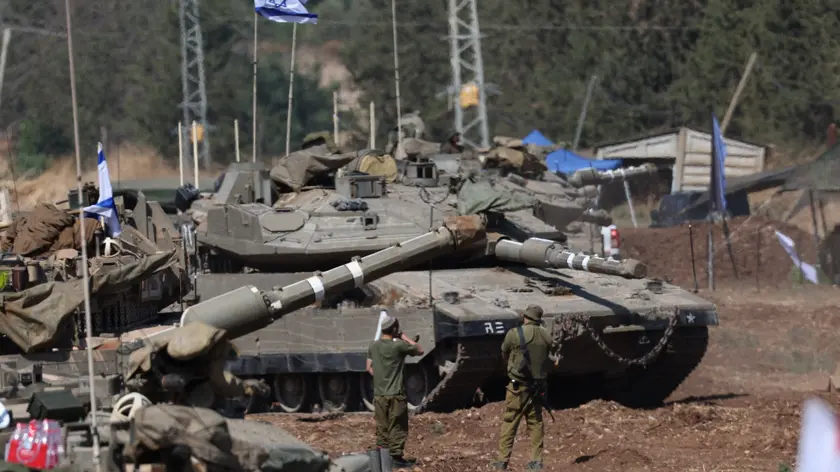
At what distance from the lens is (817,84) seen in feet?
133

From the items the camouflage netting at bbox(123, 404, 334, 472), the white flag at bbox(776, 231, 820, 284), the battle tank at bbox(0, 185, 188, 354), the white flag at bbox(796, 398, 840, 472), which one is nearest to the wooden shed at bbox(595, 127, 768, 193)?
the white flag at bbox(776, 231, 820, 284)

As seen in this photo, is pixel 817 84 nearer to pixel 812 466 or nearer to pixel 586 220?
pixel 586 220

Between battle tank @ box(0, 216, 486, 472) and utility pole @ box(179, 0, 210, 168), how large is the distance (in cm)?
3149

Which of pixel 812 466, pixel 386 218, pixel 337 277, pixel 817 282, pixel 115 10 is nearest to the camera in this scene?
pixel 812 466

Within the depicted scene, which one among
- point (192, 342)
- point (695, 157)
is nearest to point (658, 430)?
point (192, 342)

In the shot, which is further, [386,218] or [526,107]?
[526,107]

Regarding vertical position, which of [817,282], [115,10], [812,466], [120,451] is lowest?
[817,282]

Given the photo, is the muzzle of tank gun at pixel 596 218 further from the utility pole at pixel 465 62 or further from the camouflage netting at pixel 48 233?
the camouflage netting at pixel 48 233

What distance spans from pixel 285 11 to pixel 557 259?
6.73 metres

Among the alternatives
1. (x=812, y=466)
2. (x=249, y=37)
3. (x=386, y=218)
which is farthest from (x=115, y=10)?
(x=812, y=466)

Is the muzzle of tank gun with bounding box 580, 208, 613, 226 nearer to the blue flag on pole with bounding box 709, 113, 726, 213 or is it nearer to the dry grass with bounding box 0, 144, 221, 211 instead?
the blue flag on pole with bounding box 709, 113, 726, 213

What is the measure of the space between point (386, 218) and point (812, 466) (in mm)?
12220

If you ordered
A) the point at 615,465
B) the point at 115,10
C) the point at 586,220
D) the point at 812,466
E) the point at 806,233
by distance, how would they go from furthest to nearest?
the point at 115,10
the point at 806,233
the point at 586,220
the point at 615,465
the point at 812,466

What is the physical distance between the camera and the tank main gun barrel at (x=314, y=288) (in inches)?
395
